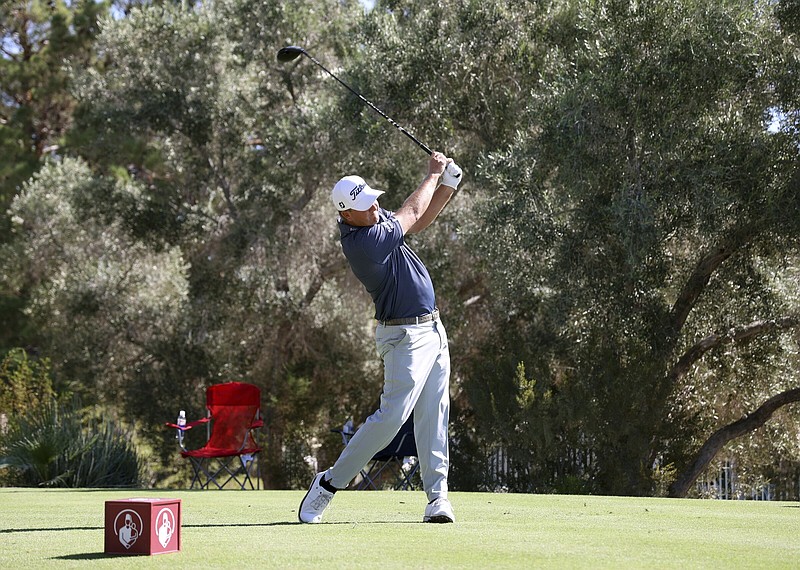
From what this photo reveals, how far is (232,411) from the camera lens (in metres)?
11.8

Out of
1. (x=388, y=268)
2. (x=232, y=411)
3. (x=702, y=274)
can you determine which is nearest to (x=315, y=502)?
(x=388, y=268)

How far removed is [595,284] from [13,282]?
39.9 ft

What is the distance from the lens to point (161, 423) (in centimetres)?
1592

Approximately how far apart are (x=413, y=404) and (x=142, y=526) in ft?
5.38

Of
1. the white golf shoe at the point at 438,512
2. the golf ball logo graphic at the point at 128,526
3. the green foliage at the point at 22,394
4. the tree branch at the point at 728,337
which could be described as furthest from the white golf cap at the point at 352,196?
the green foliage at the point at 22,394

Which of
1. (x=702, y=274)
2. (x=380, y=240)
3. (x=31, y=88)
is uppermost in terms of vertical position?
(x=31, y=88)

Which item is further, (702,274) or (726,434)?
(726,434)

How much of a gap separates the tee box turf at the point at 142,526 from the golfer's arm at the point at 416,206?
70.8 inches

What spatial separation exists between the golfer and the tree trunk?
7.36m

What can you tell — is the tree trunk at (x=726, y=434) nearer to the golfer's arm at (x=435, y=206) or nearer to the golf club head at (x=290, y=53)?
the golf club head at (x=290, y=53)

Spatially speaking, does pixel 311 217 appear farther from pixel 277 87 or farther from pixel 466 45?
pixel 466 45

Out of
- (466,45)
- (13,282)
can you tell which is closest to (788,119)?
(466,45)

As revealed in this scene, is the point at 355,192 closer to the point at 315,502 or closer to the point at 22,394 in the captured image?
the point at 315,502

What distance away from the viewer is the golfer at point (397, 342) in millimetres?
4957
